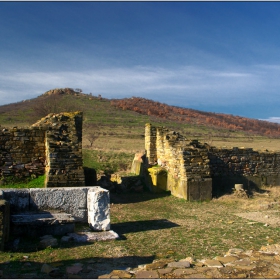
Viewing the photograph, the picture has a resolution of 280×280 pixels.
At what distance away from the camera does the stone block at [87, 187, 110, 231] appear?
24.6 feet

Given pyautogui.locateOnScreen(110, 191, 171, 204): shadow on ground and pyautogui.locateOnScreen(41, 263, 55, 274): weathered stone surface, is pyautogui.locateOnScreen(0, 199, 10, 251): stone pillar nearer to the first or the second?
pyautogui.locateOnScreen(41, 263, 55, 274): weathered stone surface

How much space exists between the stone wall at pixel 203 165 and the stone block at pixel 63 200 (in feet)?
16.5

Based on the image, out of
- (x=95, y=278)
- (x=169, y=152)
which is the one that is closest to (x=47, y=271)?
(x=95, y=278)

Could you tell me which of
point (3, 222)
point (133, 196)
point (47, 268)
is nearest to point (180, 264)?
point (47, 268)

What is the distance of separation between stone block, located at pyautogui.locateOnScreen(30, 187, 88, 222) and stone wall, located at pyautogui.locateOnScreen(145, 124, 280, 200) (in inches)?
198

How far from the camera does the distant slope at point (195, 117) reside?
205 ft

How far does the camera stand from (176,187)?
1284 cm

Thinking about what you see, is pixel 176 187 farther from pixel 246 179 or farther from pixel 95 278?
pixel 95 278

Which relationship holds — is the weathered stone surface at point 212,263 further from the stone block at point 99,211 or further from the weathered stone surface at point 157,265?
the stone block at point 99,211

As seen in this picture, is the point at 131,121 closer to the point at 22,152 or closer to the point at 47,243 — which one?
the point at 22,152

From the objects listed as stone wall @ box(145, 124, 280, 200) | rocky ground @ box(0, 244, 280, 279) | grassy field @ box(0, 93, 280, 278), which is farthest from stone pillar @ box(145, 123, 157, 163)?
rocky ground @ box(0, 244, 280, 279)

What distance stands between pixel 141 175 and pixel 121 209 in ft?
18.9

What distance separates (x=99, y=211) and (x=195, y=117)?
62.9 m

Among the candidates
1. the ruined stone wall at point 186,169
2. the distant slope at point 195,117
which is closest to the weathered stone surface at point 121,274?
the ruined stone wall at point 186,169
